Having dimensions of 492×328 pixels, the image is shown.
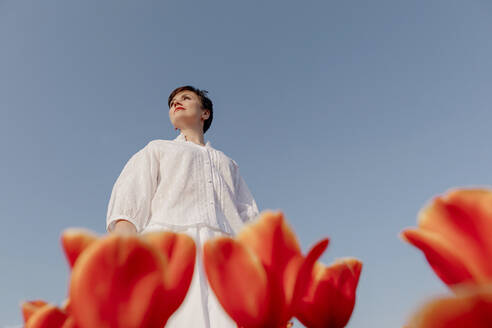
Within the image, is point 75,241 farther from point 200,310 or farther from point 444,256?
point 200,310

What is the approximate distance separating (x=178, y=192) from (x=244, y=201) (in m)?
0.58

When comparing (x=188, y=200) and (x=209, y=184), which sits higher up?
(x=209, y=184)

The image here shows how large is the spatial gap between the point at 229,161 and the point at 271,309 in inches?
99.6

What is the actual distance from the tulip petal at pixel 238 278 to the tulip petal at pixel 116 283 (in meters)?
0.06

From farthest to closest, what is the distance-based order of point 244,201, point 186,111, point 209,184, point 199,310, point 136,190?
point 186,111 < point 244,201 < point 209,184 < point 136,190 < point 199,310

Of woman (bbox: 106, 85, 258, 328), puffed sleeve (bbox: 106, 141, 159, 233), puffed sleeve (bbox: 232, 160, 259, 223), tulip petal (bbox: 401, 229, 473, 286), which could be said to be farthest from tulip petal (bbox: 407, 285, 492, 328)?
puffed sleeve (bbox: 232, 160, 259, 223)

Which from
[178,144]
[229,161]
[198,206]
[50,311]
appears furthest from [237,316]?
[229,161]

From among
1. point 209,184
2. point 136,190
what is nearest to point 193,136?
point 209,184

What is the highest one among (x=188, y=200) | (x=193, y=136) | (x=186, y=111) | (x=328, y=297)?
(x=186, y=111)

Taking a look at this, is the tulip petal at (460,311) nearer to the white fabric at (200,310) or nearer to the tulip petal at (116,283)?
the tulip petal at (116,283)

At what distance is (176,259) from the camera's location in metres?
0.28

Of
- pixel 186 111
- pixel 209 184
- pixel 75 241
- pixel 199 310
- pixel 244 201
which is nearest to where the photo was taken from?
pixel 75 241

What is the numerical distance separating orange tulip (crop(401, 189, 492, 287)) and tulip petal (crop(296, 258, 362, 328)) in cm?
16

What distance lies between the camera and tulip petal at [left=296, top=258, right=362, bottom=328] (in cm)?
41
